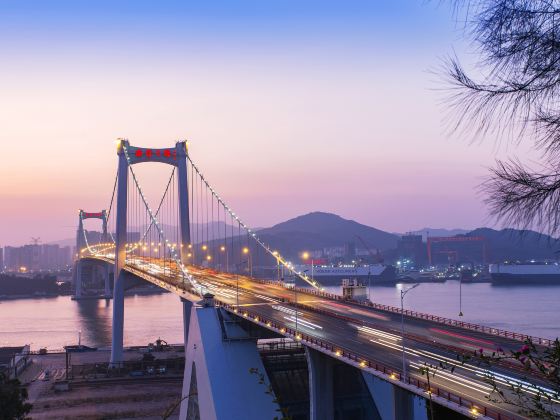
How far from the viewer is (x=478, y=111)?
432 centimetres

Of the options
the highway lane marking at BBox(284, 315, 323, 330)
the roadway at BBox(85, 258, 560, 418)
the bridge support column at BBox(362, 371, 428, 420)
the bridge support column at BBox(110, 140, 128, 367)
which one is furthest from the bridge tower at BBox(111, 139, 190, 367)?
the bridge support column at BBox(362, 371, 428, 420)

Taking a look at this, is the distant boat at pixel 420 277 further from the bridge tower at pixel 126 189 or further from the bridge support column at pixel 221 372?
the bridge support column at pixel 221 372

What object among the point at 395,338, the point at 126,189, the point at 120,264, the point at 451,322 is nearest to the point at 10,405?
the point at 395,338

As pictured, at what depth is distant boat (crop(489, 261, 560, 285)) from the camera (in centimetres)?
15625

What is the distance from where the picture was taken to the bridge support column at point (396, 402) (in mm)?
19980

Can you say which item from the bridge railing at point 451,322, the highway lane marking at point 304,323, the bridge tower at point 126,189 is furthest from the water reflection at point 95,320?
the highway lane marking at point 304,323

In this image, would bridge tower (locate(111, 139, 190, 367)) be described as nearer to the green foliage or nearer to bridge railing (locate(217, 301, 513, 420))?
bridge railing (locate(217, 301, 513, 420))

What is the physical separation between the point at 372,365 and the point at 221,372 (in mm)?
11240

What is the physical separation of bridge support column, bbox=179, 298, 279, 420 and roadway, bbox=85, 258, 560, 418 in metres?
2.27

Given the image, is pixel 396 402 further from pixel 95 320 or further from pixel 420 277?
pixel 420 277

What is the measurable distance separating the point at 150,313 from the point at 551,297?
250ft

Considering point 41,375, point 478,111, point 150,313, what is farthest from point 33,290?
point 478,111

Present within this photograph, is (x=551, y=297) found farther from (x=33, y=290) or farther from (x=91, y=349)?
(x=33, y=290)

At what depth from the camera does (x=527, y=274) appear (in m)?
159
